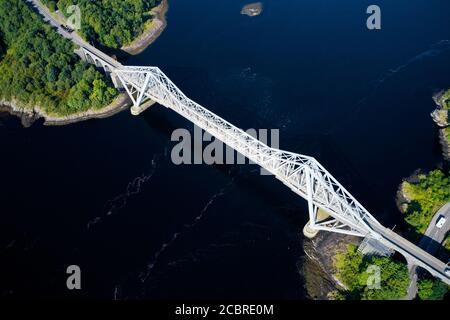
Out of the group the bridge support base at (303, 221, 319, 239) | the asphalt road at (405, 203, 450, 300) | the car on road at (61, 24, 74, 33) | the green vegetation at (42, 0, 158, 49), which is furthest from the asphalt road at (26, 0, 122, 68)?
the asphalt road at (405, 203, 450, 300)

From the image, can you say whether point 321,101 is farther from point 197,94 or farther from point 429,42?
point 429,42

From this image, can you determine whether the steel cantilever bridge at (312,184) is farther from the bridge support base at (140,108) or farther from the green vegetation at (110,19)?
the green vegetation at (110,19)

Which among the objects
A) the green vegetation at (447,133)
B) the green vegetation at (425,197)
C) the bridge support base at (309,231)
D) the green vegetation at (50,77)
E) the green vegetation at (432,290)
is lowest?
the green vegetation at (432,290)

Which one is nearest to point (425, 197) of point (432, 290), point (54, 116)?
point (432, 290)

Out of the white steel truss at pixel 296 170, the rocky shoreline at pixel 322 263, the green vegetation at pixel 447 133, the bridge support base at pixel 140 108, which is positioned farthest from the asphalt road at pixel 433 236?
the bridge support base at pixel 140 108

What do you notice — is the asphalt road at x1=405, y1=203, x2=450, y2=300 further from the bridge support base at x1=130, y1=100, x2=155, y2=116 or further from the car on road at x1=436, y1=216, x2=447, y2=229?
the bridge support base at x1=130, y1=100, x2=155, y2=116

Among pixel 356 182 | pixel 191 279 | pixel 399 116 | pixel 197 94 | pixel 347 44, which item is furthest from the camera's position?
pixel 347 44

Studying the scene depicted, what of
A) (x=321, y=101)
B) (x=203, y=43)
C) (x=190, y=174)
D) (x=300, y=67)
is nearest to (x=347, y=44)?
(x=300, y=67)
